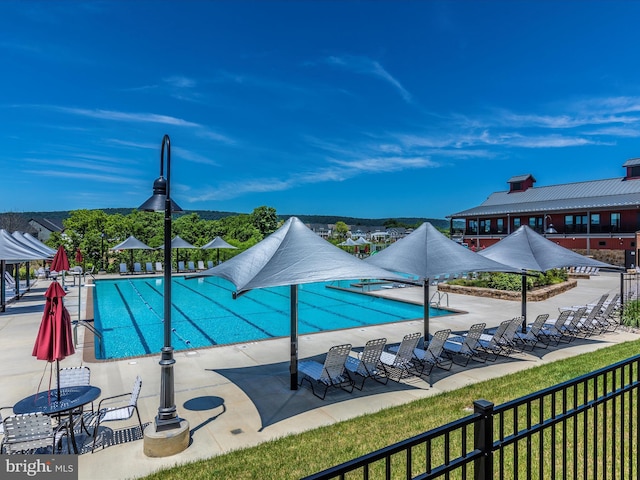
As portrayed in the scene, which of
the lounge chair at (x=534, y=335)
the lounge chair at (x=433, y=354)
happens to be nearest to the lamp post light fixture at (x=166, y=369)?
the lounge chair at (x=433, y=354)

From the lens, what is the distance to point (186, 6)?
16.2 metres

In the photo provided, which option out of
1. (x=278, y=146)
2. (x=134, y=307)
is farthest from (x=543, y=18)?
(x=278, y=146)

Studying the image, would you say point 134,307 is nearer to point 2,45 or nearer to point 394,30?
point 2,45

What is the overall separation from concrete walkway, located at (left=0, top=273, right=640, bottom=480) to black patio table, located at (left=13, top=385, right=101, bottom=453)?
694 millimetres

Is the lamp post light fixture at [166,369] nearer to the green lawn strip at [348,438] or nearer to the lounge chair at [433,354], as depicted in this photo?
the green lawn strip at [348,438]

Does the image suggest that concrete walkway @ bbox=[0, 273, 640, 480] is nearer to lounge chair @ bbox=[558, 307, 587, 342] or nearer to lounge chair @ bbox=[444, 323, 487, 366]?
lounge chair @ bbox=[444, 323, 487, 366]

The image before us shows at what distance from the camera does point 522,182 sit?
4900 cm

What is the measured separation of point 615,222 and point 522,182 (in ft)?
49.7

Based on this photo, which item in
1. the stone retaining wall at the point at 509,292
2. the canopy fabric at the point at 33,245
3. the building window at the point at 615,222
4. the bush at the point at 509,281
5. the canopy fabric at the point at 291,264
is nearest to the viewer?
the canopy fabric at the point at 291,264

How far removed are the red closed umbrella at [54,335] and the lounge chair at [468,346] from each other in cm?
748

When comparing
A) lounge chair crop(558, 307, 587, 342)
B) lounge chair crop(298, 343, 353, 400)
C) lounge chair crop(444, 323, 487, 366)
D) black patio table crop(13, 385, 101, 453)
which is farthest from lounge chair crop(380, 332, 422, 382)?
lounge chair crop(558, 307, 587, 342)

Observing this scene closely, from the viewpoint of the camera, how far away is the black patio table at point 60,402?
187 inches

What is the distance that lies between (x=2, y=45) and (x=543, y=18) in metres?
25.2

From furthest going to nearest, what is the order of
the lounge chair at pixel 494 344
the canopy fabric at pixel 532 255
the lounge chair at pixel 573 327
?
the lounge chair at pixel 573 327 < the canopy fabric at pixel 532 255 < the lounge chair at pixel 494 344
